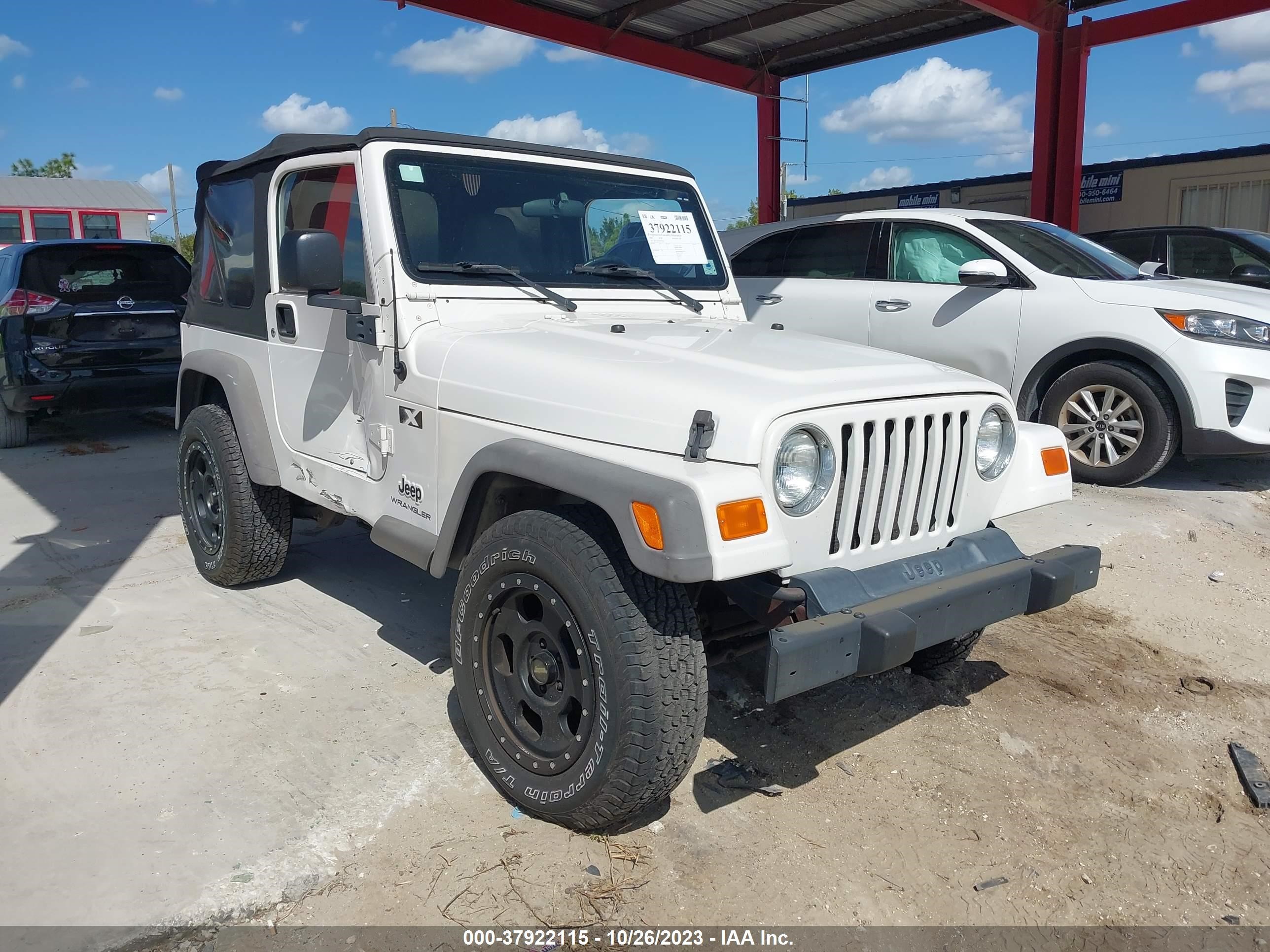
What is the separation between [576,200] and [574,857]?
94.3 inches

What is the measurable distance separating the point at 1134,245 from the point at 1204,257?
1.92 feet

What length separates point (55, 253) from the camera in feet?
25.7

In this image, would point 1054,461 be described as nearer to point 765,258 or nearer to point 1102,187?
point 765,258

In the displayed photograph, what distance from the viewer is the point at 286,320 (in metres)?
3.92

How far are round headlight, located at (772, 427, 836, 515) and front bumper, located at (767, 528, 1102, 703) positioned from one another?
0.67ft

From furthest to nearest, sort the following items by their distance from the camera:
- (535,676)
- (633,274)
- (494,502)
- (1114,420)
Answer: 1. (1114,420)
2. (633,274)
3. (494,502)
4. (535,676)

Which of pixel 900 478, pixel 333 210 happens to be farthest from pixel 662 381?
pixel 333 210

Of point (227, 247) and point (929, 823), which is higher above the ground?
point (227, 247)

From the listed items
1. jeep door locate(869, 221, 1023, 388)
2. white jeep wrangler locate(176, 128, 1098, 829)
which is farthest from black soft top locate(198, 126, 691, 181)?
jeep door locate(869, 221, 1023, 388)

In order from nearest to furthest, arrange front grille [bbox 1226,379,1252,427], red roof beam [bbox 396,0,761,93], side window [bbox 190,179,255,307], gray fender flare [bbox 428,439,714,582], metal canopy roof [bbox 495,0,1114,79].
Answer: gray fender flare [bbox 428,439,714,582]
side window [bbox 190,179,255,307]
front grille [bbox 1226,379,1252,427]
red roof beam [bbox 396,0,761,93]
metal canopy roof [bbox 495,0,1114,79]

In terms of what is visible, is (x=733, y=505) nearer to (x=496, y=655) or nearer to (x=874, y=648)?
(x=874, y=648)

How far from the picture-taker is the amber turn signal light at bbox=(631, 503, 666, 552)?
89.3 inches

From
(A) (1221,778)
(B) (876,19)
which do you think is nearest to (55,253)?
(A) (1221,778)

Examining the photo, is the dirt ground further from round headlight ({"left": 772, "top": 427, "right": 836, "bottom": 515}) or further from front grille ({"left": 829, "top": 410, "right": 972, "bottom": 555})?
round headlight ({"left": 772, "top": 427, "right": 836, "bottom": 515})
